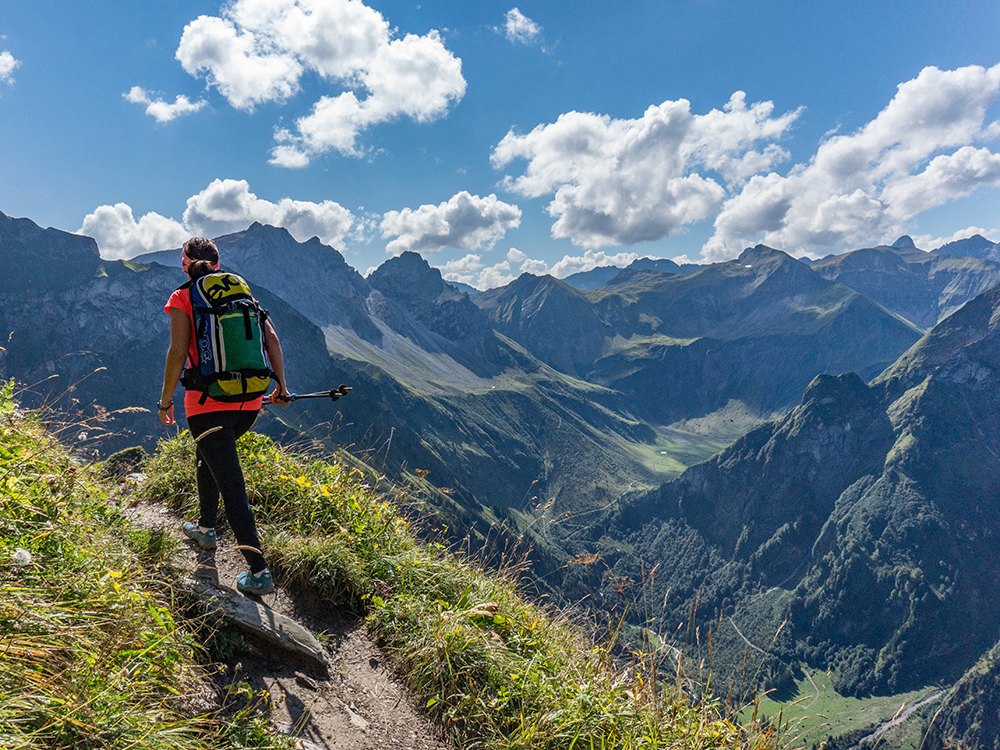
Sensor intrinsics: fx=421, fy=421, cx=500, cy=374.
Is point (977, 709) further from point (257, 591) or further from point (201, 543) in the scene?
point (201, 543)

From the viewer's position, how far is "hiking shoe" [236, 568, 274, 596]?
4.12 meters

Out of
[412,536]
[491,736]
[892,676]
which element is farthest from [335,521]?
[892,676]

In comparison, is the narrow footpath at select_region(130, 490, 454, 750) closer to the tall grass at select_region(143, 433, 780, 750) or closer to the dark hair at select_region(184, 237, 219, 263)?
the tall grass at select_region(143, 433, 780, 750)

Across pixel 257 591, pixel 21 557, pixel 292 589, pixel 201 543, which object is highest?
pixel 21 557

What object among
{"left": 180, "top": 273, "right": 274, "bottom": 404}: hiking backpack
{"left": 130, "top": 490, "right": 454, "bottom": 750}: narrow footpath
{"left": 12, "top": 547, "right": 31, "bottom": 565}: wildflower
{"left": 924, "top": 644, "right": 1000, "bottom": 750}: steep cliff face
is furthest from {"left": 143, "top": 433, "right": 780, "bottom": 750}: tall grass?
{"left": 924, "top": 644, "right": 1000, "bottom": 750}: steep cliff face

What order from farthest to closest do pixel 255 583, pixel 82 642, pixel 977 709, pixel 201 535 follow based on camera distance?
1. pixel 977 709
2. pixel 201 535
3. pixel 255 583
4. pixel 82 642

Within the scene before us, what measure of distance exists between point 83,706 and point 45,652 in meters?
0.32

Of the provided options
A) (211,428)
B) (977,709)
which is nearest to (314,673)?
(211,428)

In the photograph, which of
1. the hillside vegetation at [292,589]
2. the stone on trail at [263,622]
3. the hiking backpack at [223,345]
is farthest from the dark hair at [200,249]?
the stone on trail at [263,622]

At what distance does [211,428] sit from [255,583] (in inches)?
63.3

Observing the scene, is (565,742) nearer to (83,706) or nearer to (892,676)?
(83,706)

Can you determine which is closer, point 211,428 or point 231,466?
point 211,428

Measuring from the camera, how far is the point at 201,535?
185 inches

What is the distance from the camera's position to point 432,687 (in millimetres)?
3607
